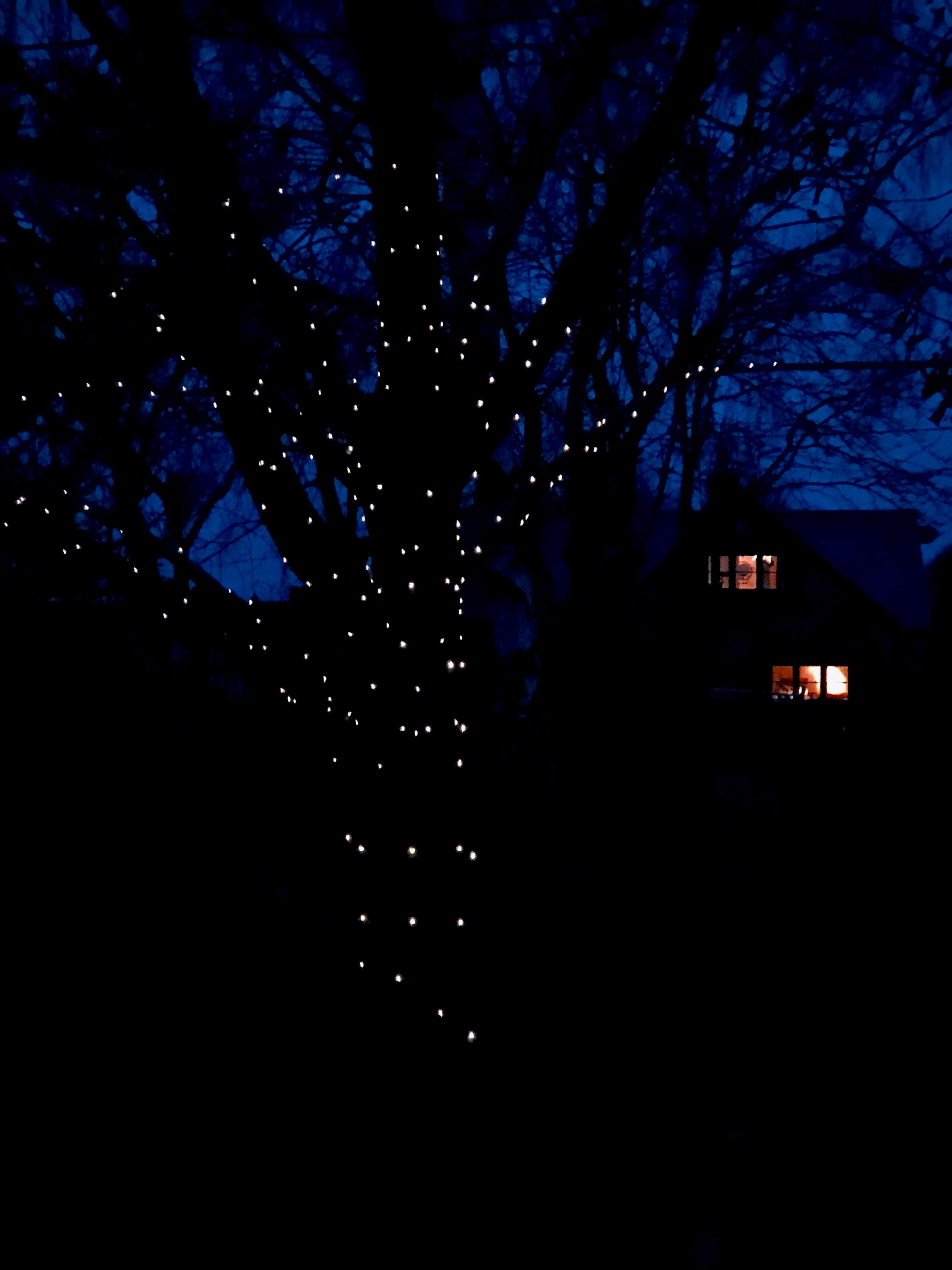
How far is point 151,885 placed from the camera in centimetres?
724

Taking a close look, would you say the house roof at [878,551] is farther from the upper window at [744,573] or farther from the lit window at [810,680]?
the lit window at [810,680]

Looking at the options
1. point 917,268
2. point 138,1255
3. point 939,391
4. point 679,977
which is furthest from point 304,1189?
point 917,268

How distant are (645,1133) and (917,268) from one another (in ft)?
29.0

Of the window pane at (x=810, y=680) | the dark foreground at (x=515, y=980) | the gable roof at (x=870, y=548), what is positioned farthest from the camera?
the gable roof at (x=870, y=548)

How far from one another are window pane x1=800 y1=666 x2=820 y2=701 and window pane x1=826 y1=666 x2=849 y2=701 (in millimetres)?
232

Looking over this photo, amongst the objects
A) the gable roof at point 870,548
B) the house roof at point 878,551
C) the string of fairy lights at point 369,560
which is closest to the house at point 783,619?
the gable roof at point 870,548

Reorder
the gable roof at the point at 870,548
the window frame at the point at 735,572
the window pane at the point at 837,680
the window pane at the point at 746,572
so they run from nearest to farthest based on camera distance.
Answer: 1. the window frame at the point at 735,572
2. the window pane at the point at 746,572
3. the window pane at the point at 837,680
4. the gable roof at the point at 870,548

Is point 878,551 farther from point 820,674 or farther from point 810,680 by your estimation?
point 810,680

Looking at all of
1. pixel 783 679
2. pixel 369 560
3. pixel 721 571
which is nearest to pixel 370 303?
pixel 369 560

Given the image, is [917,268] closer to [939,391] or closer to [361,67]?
[939,391]

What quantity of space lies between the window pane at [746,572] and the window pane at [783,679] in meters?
2.29

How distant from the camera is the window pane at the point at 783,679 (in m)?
27.0

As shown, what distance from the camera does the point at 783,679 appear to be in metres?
27.2

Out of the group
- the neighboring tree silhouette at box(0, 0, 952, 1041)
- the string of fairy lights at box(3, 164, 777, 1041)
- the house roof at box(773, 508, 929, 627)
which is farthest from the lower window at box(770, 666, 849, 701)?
the string of fairy lights at box(3, 164, 777, 1041)
